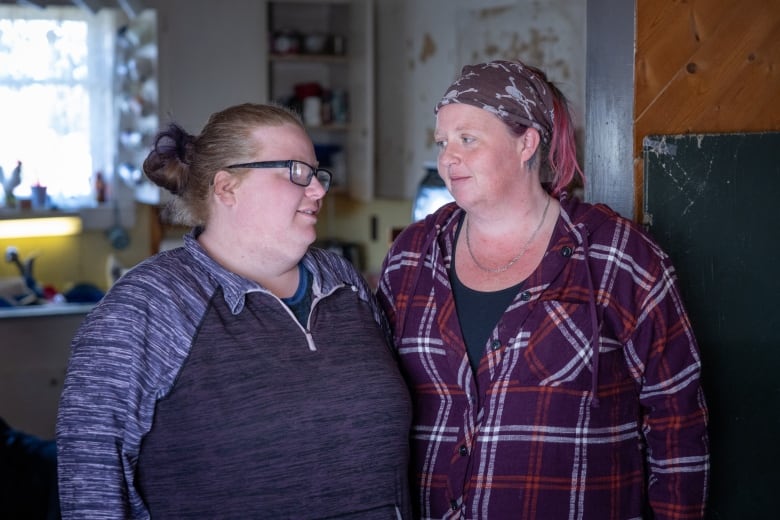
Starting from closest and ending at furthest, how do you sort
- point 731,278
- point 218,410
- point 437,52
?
point 218,410, point 731,278, point 437,52

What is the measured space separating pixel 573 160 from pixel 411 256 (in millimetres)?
377

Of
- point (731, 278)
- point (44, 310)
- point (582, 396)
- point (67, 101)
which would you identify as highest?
point (67, 101)

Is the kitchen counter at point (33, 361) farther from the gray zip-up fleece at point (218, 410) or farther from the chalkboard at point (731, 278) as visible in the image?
the chalkboard at point (731, 278)

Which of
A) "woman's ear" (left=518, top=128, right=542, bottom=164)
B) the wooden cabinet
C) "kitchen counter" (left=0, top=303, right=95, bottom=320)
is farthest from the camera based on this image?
the wooden cabinet

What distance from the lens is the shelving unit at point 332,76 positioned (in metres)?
5.05

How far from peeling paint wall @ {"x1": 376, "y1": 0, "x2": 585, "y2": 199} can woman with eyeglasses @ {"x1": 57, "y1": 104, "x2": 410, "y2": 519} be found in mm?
2000

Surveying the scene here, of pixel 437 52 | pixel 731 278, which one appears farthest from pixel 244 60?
pixel 731 278

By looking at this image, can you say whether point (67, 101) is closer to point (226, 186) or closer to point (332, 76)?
point (332, 76)

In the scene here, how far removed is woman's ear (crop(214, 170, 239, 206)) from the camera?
5.78 feet

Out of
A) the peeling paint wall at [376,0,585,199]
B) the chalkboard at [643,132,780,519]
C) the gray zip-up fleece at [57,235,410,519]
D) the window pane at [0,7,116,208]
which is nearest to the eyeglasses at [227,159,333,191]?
the gray zip-up fleece at [57,235,410,519]

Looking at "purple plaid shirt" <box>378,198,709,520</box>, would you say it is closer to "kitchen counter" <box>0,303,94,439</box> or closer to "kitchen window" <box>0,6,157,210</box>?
"kitchen counter" <box>0,303,94,439</box>

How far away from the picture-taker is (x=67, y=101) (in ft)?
17.6

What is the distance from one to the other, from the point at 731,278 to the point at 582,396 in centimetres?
63

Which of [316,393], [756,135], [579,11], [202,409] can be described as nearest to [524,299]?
[316,393]
